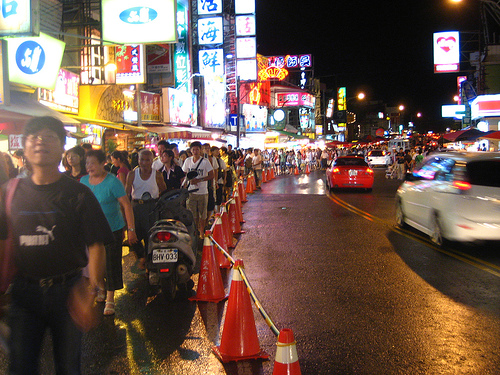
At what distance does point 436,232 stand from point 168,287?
5.47m

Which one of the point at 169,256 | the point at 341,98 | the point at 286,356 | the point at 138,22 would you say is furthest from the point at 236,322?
the point at 341,98

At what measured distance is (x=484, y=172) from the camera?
8.10m

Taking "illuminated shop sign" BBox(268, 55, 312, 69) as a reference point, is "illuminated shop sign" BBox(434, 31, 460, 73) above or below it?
below

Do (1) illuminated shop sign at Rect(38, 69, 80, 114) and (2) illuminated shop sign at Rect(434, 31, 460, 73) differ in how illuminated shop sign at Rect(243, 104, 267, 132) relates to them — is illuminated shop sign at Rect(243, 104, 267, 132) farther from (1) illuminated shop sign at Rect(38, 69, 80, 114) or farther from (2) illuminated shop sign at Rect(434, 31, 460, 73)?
(1) illuminated shop sign at Rect(38, 69, 80, 114)

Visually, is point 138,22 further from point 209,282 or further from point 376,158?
point 376,158

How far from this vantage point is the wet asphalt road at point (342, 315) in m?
4.29

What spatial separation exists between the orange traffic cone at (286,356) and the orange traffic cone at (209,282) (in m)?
3.15

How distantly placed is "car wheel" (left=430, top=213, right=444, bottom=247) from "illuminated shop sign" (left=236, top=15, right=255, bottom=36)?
29066 millimetres

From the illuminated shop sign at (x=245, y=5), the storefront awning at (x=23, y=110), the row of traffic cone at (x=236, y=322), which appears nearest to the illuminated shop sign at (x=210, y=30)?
the illuminated shop sign at (x=245, y=5)

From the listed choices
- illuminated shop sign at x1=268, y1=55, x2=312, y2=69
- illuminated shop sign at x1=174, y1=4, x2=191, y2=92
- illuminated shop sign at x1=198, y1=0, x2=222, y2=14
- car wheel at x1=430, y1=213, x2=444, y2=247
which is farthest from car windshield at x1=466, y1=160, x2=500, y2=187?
illuminated shop sign at x1=268, y1=55, x2=312, y2=69

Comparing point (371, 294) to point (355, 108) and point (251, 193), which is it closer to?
point (251, 193)

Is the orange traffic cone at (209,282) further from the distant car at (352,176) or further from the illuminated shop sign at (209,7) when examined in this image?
the illuminated shop sign at (209,7)

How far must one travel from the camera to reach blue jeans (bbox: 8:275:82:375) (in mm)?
2723

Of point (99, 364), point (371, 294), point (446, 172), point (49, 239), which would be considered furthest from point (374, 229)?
point (49, 239)
